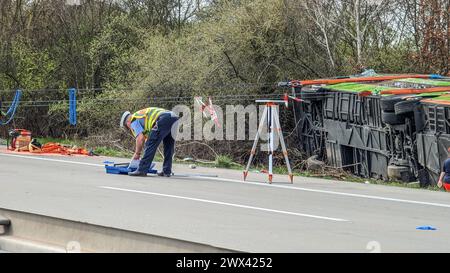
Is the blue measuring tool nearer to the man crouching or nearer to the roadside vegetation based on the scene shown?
the man crouching

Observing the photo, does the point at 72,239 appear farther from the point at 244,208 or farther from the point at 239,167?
the point at 239,167

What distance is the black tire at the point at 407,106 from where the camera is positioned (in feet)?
64.3

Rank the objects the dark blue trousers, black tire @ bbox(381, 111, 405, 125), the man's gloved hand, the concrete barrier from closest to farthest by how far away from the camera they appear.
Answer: the concrete barrier
the dark blue trousers
the man's gloved hand
black tire @ bbox(381, 111, 405, 125)

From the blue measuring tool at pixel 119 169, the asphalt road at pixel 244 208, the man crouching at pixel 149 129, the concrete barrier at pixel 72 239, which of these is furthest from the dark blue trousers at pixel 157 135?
the concrete barrier at pixel 72 239

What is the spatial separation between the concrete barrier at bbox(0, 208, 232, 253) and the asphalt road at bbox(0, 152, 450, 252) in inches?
31.0

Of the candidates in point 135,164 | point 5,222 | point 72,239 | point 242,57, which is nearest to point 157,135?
point 135,164

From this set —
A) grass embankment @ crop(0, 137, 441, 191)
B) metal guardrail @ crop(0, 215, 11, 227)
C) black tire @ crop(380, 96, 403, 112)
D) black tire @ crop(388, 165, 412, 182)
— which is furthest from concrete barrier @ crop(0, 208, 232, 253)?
black tire @ crop(380, 96, 403, 112)

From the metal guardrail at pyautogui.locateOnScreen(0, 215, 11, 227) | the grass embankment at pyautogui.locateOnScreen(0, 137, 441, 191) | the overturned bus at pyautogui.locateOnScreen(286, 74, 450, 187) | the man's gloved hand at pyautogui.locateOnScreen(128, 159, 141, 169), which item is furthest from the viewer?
the grass embankment at pyautogui.locateOnScreen(0, 137, 441, 191)

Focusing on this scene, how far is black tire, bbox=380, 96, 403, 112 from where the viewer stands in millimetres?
20197

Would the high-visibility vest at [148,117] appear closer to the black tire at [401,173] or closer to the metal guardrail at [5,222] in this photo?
the black tire at [401,173]

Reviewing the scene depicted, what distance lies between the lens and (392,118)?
20.2 meters

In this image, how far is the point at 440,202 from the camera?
1420 centimetres
